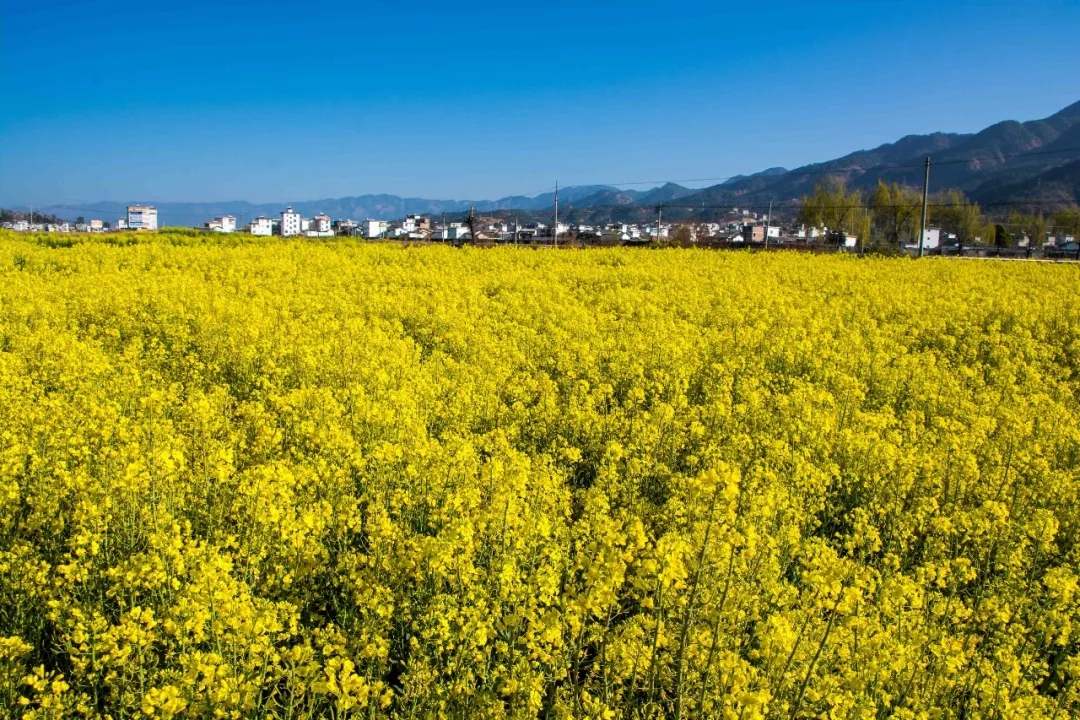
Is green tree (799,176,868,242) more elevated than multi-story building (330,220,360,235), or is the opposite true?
green tree (799,176,868,242)

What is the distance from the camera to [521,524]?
13.1 feet

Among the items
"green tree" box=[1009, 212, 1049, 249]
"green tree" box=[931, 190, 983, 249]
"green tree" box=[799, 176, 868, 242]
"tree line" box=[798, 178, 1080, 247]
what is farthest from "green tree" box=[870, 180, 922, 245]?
"green tree" box=[1009, 212, 1049, 249]

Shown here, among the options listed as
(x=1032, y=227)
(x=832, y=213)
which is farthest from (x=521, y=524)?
(x=1032, y=227)

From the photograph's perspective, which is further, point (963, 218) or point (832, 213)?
point (963, 218)

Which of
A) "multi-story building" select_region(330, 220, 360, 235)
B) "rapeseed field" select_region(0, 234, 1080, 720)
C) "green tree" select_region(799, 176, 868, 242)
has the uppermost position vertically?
"green tree" select_region(799, 176, 868, 242)

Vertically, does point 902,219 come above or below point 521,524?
above

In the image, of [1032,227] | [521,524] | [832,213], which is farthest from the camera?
[1032,227]

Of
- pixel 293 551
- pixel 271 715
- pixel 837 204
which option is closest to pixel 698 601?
pixel 271 715

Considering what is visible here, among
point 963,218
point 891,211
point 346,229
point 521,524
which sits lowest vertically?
point 521,524

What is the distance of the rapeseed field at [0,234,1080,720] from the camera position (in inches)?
123

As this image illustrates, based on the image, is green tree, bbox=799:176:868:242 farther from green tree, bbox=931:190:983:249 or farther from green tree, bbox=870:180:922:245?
green tree, bbox=931:190:983:249

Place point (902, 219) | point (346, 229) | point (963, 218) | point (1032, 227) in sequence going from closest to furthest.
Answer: point (346, 229) < point (902, 219) < point (1032, 227) < point (963, 218)

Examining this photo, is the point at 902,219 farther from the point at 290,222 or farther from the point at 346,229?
the point at 290,222

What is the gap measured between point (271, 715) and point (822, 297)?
15118 mm
